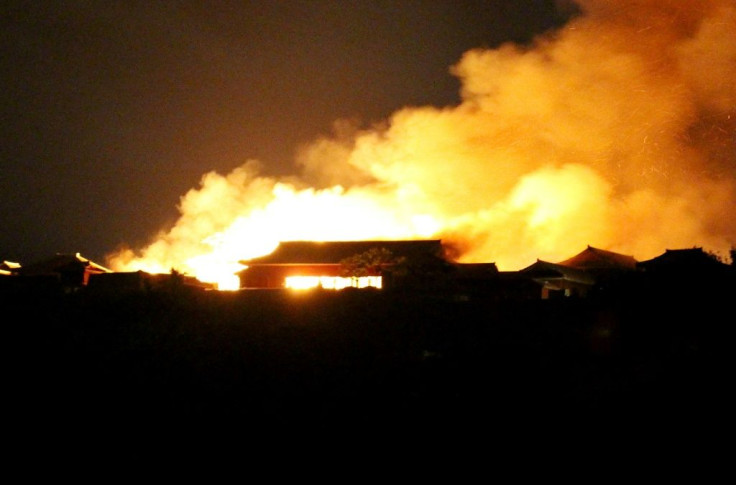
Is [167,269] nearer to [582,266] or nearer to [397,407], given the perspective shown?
[582,266]

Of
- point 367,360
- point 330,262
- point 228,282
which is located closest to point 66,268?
point 228,282

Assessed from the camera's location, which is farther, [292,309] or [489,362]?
[292,309]

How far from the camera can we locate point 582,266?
34125 millimetres

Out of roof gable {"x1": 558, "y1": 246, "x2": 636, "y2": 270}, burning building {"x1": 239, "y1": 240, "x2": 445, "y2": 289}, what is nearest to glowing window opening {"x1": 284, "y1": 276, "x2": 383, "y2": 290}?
burning building {"x1": 239, "y1": 240, "x2": 445, "y2": 289}

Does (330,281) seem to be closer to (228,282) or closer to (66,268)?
(228,282)

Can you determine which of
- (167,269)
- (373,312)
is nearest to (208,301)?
(373,312)

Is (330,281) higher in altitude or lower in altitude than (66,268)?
lower

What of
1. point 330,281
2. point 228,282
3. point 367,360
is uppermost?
point 228,282

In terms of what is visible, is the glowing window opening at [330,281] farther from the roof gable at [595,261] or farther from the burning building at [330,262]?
the roof gable at [595,261]

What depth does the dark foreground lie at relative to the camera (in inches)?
388

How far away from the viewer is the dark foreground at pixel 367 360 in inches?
388

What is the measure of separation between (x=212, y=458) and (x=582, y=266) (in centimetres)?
2930

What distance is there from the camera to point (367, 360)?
12.4 m

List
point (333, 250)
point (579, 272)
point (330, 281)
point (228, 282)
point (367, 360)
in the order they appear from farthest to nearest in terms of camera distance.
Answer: point (228, 282) → point (333, 250) → point (579, 272) → point (330, 281) → point (367, 360)
